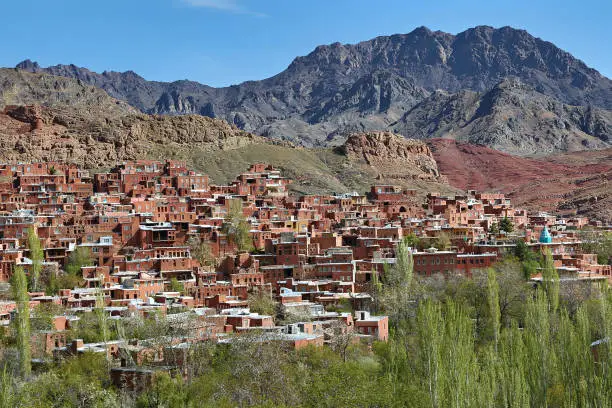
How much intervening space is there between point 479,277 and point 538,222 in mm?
30619

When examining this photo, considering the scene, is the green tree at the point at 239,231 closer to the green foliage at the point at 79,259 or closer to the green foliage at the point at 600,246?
the green foliage at the point at 79,259

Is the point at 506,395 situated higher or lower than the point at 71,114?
lower

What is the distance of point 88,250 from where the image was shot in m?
57.5

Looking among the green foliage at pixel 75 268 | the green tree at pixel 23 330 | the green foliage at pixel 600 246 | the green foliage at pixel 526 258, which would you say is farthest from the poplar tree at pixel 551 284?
the green foliage at pixel 75 268

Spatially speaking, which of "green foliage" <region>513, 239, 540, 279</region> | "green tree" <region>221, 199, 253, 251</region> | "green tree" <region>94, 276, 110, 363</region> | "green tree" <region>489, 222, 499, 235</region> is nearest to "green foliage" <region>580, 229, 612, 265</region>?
"green tree" <region>489, 222, 499, 235</region>

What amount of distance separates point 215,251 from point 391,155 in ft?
200

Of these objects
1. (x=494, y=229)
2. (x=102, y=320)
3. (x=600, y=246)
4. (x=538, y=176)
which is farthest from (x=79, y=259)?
(x=538, y=176)

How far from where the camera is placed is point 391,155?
119750 mm

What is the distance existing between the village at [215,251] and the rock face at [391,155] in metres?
33.1

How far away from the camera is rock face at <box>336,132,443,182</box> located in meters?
116

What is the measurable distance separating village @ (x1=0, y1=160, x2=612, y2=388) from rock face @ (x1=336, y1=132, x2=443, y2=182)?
108 ft

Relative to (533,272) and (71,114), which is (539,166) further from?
(533,272)

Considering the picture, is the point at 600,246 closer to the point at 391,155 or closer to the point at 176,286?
the point at 176,286

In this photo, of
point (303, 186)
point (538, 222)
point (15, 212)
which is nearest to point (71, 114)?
point (303, 186)
